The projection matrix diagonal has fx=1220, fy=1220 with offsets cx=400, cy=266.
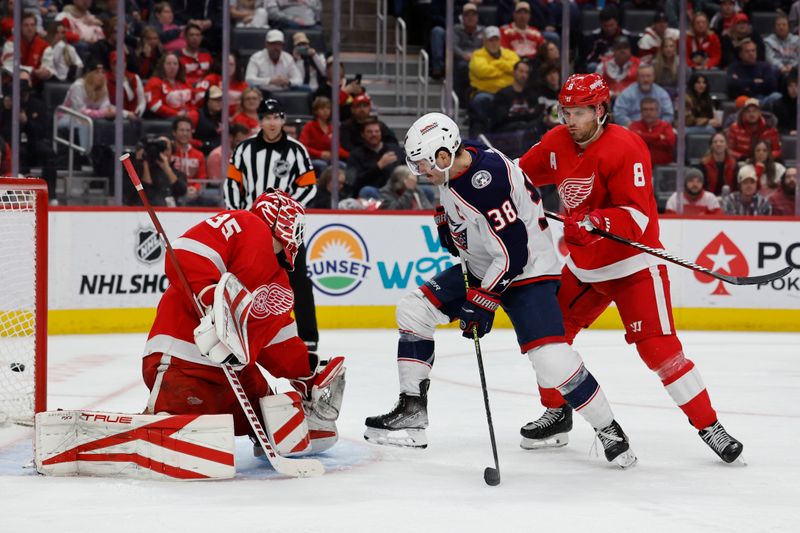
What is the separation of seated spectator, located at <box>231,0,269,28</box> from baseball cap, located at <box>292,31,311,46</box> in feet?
0.69

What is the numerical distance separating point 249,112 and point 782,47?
13.1ft

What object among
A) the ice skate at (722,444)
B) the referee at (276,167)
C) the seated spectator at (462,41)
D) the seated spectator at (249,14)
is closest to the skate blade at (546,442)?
the ice skate at (722,444)

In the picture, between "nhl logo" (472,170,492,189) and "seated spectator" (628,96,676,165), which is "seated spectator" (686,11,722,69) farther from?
"nhl logo" (472,170,492,189)

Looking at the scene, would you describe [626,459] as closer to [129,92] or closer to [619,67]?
[129,92]

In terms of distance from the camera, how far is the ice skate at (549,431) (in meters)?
3.86

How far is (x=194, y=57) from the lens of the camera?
797 centimetres

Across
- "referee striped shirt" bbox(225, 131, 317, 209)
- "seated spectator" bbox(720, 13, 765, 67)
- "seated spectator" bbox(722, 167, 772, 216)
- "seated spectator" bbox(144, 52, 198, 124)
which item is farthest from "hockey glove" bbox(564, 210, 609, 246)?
"seated spectator" bbox(720, 13, 765, 67)

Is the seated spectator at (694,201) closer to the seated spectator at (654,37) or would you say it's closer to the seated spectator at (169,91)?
the seated spectator at (654,37)

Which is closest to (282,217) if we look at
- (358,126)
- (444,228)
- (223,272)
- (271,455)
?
(223,272)

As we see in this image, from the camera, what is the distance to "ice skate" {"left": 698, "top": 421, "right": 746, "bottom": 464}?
11.7 feet

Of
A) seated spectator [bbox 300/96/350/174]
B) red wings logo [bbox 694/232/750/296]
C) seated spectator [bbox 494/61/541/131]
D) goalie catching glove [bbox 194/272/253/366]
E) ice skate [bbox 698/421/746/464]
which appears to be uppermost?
seated spectator [bbox 494/61/541/131]

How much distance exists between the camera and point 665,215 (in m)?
7.70

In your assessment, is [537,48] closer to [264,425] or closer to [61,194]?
[61,194]

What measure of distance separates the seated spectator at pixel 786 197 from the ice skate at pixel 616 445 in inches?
192
